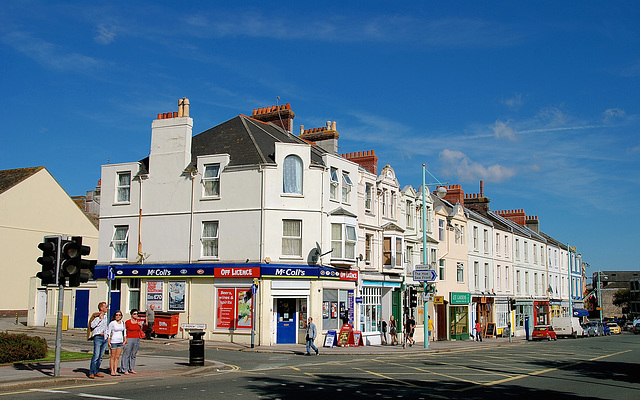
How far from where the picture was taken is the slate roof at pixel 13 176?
45138 millimetres

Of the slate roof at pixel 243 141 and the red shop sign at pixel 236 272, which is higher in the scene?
the slate roof at pixel 243 141

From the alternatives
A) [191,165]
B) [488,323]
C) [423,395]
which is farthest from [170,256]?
[488,323]

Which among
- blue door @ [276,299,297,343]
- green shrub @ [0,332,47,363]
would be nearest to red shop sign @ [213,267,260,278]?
blue door @ [276,299,297,343]

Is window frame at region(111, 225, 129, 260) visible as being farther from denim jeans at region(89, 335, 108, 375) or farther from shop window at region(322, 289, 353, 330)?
denim jeans at region(89, 335, 108, 375)

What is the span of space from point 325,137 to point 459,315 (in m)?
19.2

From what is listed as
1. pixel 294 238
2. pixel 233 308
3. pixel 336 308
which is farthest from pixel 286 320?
pixel 294 238

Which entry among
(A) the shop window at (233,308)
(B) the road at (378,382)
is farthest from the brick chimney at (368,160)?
(B) the road at (378,382)

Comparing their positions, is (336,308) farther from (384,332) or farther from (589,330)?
(589,330)

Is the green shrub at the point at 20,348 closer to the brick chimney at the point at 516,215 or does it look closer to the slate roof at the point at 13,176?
the slate roof at the point at 13,176

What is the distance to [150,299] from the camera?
33688 millimetres

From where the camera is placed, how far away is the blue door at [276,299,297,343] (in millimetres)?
31562

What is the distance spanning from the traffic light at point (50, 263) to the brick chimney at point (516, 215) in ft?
205

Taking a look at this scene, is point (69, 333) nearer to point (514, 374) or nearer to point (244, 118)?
point (244, 118)

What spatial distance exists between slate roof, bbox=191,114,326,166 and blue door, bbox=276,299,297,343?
7556mm
